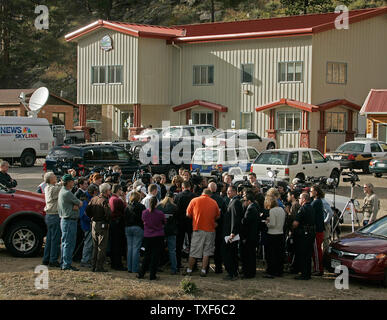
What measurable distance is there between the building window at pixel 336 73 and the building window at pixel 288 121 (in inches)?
115

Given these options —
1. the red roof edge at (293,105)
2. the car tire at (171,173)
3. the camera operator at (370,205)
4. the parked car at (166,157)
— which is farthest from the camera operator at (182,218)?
the red roof edge at (293,105)

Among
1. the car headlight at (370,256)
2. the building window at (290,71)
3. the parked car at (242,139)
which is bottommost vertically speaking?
the car headlight at (370,256)

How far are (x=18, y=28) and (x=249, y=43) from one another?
109 feet

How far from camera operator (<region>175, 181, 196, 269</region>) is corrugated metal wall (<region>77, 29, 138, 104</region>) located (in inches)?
1135

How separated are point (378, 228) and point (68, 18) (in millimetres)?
68542

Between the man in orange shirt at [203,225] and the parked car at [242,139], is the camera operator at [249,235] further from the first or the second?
the parked car at [242,139]

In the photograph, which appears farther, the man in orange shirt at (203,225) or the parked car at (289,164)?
the parked car at (289,164)

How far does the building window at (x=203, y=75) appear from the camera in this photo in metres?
40.2

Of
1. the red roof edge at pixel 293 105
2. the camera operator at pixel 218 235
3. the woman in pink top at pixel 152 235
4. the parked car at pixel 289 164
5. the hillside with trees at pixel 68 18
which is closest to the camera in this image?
the woman in pink top at pixel 152 235

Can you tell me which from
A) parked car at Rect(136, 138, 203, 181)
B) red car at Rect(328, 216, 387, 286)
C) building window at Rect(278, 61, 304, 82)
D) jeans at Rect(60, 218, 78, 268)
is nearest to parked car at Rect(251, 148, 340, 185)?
parked car at Rect(136, 138, 203, 181)

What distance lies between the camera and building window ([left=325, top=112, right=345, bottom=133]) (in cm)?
3701

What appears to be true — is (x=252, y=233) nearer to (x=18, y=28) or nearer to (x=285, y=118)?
(x=285, y=118)

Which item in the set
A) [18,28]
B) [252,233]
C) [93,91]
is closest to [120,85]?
[93,91]

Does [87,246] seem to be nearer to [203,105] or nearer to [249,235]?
[249,235]
